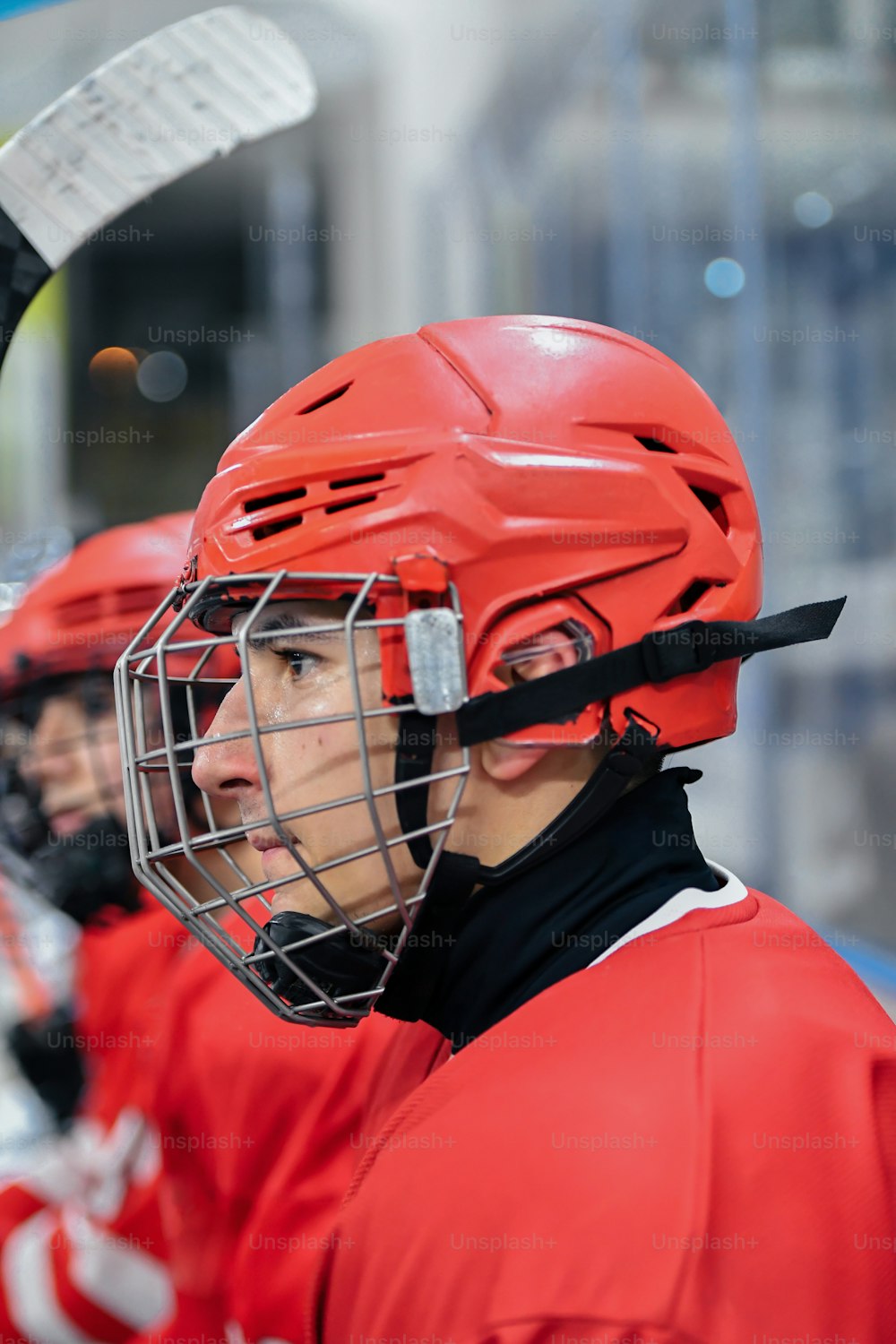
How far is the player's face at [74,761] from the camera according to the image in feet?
6.48

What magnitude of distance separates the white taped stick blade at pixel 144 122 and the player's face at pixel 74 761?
0.91 metres

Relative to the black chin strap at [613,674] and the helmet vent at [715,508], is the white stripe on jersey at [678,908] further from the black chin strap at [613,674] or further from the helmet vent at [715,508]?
the helmet vent at [715,508]

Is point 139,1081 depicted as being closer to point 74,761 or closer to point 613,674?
point 74,761

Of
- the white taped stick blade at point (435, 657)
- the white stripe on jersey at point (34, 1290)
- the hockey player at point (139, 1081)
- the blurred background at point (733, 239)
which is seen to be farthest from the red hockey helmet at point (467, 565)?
the white stripe on jersey at point (34, 1290)

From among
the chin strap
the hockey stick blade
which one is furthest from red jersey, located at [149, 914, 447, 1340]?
the hockey stick blade

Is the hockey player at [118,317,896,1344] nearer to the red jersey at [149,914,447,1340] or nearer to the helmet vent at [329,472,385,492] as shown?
the helmet vent at [329,472,385,492]

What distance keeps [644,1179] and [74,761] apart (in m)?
1.54

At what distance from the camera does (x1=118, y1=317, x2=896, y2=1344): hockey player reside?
2.65 ft

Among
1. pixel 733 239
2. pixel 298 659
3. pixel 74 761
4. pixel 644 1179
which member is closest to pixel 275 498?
pixel 298 659

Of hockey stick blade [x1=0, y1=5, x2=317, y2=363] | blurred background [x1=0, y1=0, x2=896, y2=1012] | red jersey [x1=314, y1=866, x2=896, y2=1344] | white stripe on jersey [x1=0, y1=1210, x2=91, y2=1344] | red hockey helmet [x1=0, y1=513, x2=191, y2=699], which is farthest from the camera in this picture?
blurred background [x1=0, y1=0, x2=896, y2=1012]

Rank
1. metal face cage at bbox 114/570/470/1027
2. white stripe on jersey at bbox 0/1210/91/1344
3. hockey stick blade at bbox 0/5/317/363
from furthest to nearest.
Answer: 1. white stripe on jersey at bbox 0/1210/91/1344
2. hockey stick blade at bbox 0/5/317/363
3. metal face cage at bbox 114/570/470/1027

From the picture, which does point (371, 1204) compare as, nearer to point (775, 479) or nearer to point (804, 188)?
point (775, 479)

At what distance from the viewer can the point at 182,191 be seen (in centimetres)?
755

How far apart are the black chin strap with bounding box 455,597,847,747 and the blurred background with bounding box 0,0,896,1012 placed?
0.90 meters
